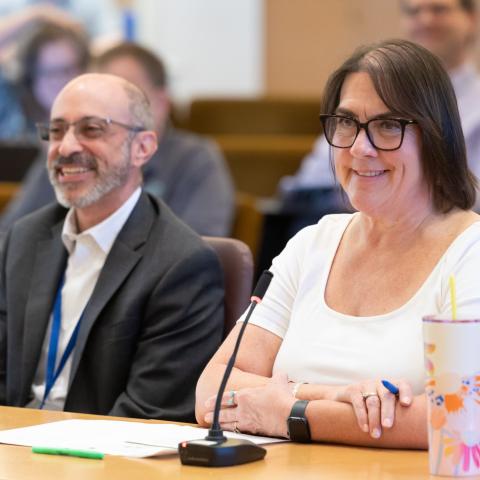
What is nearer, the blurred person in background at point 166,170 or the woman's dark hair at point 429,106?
the woman's dark hair at point 429,106

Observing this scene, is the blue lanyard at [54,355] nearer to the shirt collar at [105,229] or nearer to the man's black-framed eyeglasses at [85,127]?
the shirt collar at [105,229]

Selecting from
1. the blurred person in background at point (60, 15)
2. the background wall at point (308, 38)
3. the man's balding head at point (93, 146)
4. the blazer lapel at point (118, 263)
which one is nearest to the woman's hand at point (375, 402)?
the blazer lapel at point (118, 263)

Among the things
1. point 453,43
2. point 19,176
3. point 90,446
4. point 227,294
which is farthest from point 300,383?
point 19,176

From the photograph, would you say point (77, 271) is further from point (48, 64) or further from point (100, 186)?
point (48, 64)

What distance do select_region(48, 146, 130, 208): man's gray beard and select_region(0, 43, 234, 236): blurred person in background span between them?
62.2 inches

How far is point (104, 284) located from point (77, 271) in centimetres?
16

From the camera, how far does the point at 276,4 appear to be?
8391mm

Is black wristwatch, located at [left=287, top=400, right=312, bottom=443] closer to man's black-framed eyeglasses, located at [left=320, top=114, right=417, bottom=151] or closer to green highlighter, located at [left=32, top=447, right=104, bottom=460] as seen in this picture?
green highlighter, located at [left=32, top=447, right=104, bottom=460]

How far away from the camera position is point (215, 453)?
177 cm

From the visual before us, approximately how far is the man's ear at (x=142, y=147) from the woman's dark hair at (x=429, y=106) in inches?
35.0

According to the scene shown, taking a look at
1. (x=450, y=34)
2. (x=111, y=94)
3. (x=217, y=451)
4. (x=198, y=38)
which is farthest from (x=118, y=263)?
(x=198, y=38)

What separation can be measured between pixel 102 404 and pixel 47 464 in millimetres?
883

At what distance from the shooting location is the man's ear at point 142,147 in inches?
118

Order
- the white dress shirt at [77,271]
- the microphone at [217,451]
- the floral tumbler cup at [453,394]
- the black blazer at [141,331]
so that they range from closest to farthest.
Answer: the floral tumbler cup at [453,394] → the microphone at [217,451] → the black blazer at [141,331] → the white dress shirt at [77,271]
